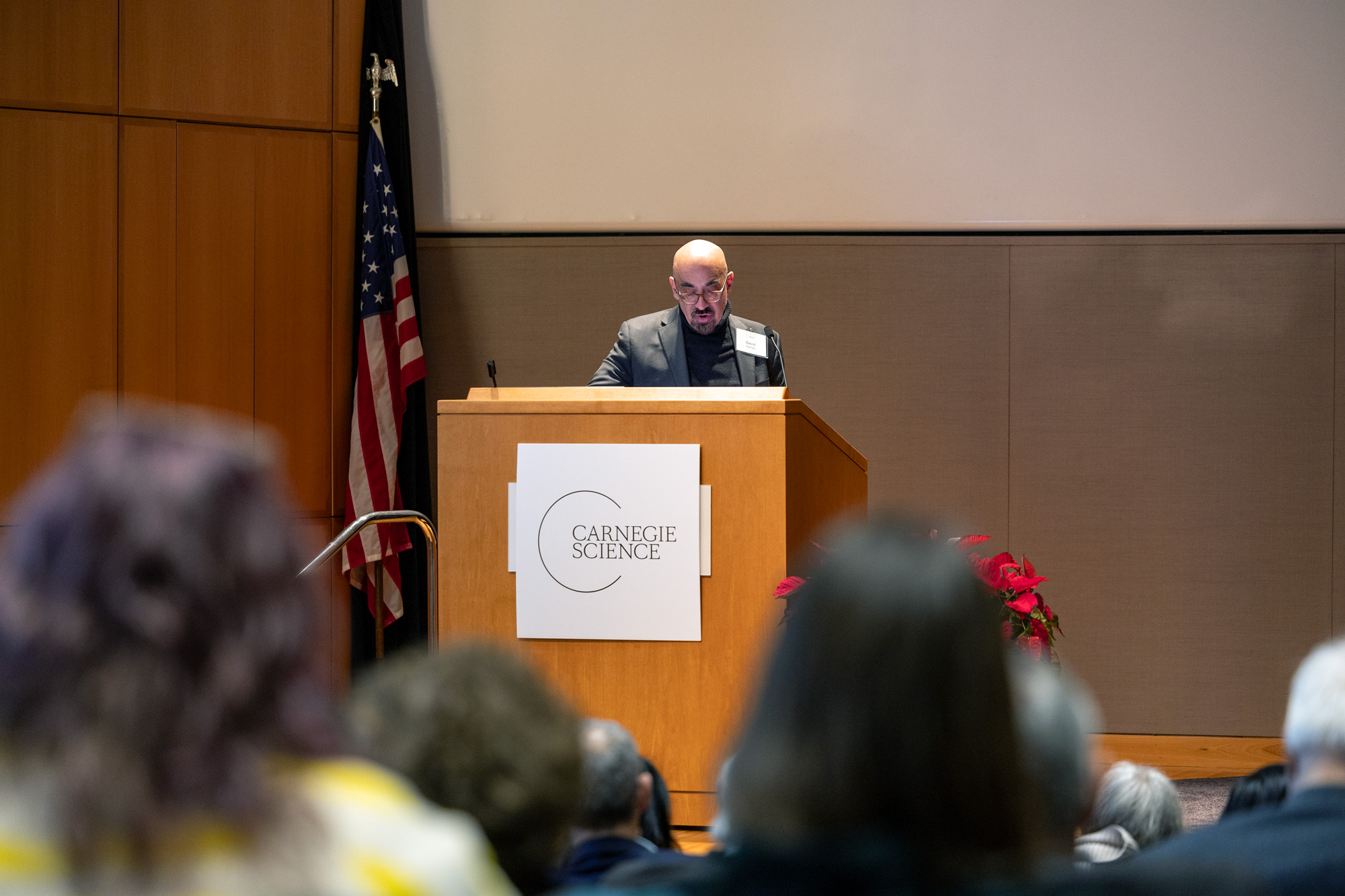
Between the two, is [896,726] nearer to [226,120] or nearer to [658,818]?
[658,818]

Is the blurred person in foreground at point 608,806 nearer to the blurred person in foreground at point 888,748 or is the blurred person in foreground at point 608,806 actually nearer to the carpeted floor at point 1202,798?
the blurred person in foreground at point 888,748

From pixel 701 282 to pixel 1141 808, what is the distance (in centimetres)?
343

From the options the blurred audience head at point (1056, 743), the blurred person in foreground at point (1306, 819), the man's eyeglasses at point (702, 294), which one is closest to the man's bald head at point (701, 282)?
the man's eyeglasses at point (702, 294)

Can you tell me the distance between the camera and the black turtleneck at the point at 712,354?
488 centimetres

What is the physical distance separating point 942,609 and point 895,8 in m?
5.95

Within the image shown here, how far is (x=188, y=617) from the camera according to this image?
2.52ft

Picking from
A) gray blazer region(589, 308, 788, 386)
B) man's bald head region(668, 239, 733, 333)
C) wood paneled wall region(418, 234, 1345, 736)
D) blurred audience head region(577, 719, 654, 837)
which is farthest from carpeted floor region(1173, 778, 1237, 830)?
blurred audience head region(577, 719, 654, 837)

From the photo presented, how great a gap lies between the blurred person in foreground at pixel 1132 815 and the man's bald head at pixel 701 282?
339 cm

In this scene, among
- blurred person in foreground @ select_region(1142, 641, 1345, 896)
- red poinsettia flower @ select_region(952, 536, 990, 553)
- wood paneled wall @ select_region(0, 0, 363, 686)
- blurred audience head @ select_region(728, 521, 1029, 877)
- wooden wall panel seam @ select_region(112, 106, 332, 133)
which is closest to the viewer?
blurred audience head @ select_region(728, 521, 1029, 877)

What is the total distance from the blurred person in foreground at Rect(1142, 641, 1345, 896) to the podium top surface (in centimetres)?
184

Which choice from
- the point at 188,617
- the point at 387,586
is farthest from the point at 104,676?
the point at 387,586

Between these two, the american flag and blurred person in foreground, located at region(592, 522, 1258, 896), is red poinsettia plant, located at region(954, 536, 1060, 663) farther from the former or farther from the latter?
the american flag

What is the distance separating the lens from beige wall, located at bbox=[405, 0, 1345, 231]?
242 inches

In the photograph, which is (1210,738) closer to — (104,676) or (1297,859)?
(1297,859)
